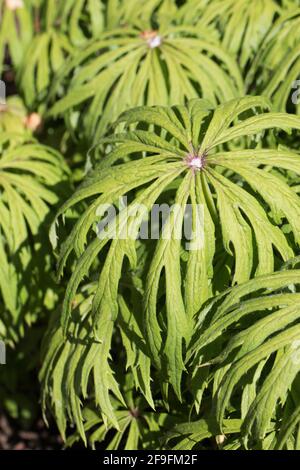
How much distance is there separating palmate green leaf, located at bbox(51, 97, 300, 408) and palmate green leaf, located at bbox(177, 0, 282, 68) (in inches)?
22.1

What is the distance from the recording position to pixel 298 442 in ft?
4.31

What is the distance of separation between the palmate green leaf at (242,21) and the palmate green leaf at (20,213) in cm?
60

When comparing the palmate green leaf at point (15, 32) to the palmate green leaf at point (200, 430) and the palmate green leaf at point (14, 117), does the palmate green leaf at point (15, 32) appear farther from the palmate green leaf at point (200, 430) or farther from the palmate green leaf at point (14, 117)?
the palmate green leaf at point (200, 430)

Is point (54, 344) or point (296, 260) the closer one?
point (296, 260)

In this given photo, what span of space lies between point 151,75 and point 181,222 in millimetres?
702

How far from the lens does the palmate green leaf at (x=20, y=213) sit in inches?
79.8

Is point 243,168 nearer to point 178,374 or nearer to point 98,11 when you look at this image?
point 178,374

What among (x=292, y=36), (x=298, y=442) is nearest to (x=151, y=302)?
(x=298, y=442)

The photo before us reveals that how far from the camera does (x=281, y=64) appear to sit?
196cm

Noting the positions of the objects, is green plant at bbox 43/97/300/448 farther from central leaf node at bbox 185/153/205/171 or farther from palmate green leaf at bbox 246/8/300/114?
palmate green leaf at bbox 246/8/300/114

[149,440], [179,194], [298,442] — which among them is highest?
[179,194]

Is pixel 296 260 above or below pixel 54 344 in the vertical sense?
above

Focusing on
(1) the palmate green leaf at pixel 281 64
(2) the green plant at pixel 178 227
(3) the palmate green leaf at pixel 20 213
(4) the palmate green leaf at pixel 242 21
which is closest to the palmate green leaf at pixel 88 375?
(2) the green plant at pixel 178 227

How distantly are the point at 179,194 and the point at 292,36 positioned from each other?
75 cm
